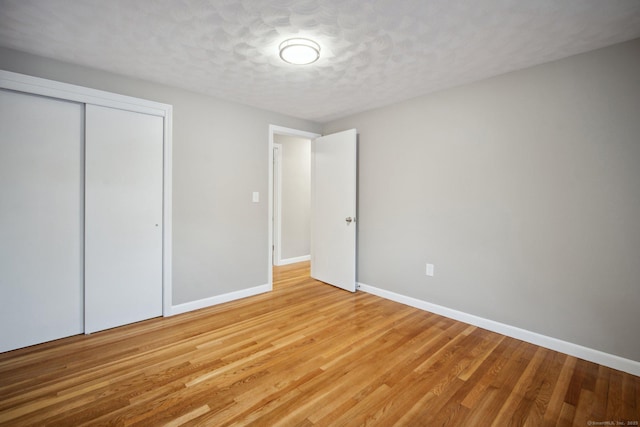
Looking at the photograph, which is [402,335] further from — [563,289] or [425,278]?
[563,289]

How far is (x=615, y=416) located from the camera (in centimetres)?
157

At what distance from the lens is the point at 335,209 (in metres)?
3.83

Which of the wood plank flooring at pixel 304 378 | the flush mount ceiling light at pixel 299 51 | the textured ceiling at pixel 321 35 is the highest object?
the textured ceiling at pixel 321 35

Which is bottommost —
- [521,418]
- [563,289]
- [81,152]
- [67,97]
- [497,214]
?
[521,418]

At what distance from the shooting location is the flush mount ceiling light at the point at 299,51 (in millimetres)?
2018

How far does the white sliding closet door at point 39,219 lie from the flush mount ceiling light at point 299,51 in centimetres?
186

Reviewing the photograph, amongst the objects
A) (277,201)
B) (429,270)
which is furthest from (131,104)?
(429,270)

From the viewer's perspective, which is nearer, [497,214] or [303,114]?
[497,214]

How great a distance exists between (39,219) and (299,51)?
96.8 inches

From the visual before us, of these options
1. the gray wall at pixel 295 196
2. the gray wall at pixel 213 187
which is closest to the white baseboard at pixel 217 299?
the gray wall at pixel 213 187

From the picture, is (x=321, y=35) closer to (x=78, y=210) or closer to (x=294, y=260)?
(x=78, y=210)

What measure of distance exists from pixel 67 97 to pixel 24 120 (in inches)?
13.7

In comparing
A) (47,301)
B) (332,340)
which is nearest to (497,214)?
(332,340)

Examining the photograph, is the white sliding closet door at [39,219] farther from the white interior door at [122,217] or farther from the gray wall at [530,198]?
the gray wall at [530,198]
